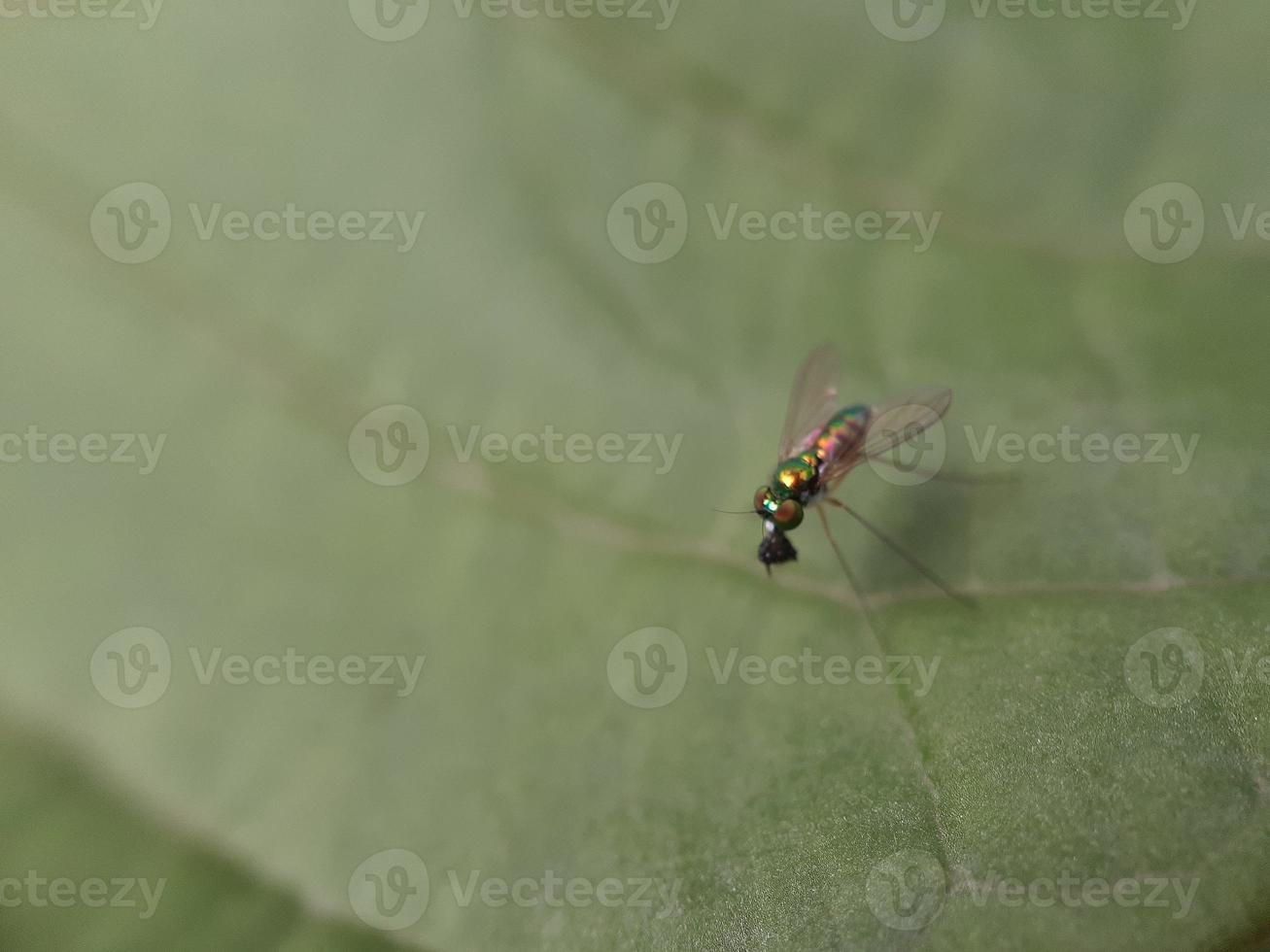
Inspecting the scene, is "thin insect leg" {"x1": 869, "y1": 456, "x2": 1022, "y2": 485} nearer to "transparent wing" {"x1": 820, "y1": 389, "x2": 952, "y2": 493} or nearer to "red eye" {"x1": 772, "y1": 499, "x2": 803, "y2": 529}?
"transparent wing" {"x1": 820, "y1": 389, "x2": 952, "y2": 493}

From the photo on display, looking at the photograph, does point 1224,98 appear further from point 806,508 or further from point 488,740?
point 488,740

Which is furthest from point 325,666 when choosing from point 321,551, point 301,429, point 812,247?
point 812,247

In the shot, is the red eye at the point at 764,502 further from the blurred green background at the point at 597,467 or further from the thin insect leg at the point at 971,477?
the thin insect leg at the point at 971,477

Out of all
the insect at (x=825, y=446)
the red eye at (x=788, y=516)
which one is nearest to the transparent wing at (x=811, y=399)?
the insect at (x=825, y=446)

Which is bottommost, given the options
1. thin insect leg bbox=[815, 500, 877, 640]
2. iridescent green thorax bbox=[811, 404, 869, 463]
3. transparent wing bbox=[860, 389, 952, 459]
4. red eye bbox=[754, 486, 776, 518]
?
thin insect leg bbox=[815, 500, 877, 640]

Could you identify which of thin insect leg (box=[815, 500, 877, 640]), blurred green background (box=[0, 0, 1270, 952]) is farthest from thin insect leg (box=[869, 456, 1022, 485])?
thin insect leg (box=[815, 500, 877, 640])

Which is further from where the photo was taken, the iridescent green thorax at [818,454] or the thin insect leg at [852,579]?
the iridescent green thorax at [818,454]

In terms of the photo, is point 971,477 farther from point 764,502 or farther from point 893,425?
point 764,502
